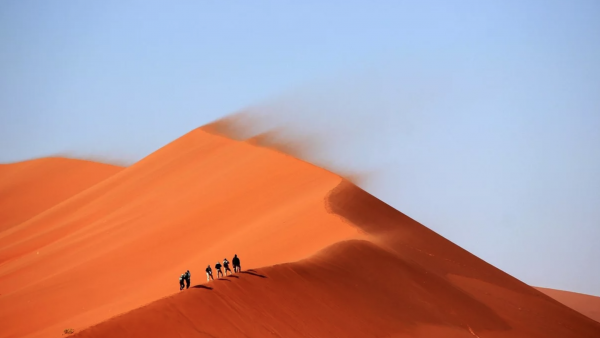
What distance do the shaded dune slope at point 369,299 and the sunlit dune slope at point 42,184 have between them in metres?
36.4

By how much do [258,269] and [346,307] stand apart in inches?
112

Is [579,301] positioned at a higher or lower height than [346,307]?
higher

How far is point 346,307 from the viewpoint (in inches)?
792

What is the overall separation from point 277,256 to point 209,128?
27607mm

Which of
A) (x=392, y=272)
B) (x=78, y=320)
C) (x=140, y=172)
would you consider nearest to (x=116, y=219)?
(x=140, y=172)

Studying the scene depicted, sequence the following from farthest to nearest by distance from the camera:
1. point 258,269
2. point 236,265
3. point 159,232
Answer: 1. point 159,232
2. point 236,265
3. point 258,269

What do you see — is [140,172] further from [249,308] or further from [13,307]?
[249,308]

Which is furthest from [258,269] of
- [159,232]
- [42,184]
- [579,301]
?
[42,184]

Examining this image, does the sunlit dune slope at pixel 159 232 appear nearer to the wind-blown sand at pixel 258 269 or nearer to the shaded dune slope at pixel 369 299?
the wind-blown sand at pixel 258 269

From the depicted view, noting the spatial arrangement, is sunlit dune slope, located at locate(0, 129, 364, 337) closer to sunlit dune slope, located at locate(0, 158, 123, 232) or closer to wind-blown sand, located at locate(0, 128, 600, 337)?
wind-blown sand, located at locate(0, 128, 600, 337)

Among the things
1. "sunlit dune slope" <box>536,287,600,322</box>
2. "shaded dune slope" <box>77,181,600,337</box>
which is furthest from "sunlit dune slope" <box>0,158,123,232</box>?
"sunlit dune slope" <box>536,287,600,322</box>

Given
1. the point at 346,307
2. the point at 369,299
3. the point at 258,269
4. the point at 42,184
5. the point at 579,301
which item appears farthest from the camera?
the point at 42,184

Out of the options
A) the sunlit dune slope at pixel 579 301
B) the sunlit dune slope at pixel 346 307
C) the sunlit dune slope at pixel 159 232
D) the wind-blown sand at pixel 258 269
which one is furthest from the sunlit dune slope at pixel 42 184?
the sunlit dune slope at pixel 346 307

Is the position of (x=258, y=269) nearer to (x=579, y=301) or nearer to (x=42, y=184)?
(x=579, y=301)
